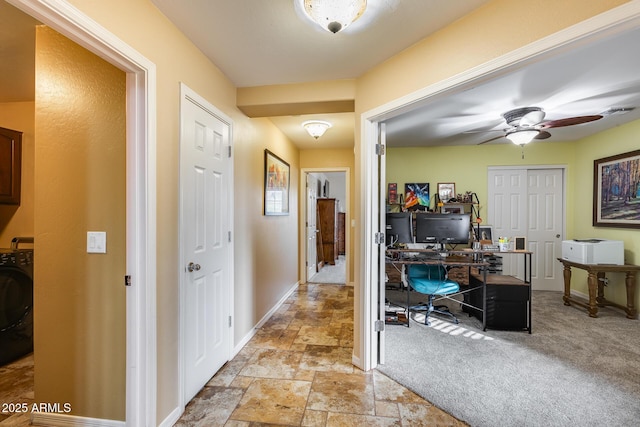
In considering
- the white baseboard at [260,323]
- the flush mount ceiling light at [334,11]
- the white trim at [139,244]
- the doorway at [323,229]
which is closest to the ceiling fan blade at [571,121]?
the flush mount ceiling light at [334,11]

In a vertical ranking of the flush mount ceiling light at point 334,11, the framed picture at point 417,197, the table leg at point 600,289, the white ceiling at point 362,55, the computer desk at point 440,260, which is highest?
the white ceiling at point 362,55

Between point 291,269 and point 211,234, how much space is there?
254 centimetres

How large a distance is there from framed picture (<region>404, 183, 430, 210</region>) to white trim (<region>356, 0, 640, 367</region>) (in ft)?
8.83

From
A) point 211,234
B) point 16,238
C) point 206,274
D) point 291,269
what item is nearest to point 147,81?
point 211,234

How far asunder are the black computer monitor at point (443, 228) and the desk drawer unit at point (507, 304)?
0.68 metres

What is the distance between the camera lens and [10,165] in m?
2.68

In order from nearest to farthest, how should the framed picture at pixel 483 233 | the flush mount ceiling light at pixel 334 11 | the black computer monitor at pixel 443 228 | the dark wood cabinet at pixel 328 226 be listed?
the flush mount ceiling light at pixel 334 11 → the black computer monitor at pixel 443 228 → the framed picture at pixel 483 233 → the dark wood cabinet at pixel 328 226

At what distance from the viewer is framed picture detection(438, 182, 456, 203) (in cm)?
464

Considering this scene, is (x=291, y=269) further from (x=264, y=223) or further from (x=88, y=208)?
(x=88, y=208)

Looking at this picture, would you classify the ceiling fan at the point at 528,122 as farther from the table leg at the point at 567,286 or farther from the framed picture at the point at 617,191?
the table leg at the point at 567,286

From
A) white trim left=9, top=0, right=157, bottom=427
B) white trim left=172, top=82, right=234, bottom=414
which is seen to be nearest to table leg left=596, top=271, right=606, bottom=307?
white trim left=172, top=82, right=234, bottom=414

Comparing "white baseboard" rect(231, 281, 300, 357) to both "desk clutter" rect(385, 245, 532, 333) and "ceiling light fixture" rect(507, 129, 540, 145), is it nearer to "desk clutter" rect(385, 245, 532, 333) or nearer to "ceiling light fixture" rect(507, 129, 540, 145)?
"desk clutter" rect(385, 245, 532, 333)

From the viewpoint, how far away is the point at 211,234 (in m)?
2.12

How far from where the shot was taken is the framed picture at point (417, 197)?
4.66 metres
